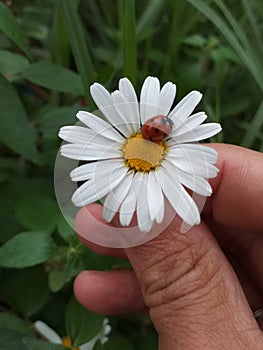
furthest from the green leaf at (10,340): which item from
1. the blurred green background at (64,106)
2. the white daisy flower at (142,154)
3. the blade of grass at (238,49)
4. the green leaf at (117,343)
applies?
the blade of grass at (238,49)

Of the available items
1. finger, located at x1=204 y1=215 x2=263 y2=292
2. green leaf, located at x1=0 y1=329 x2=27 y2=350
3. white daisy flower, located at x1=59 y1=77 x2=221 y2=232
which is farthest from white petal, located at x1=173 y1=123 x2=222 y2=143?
green leaf, located at x1=0 y1=329 x2=27 y2=350

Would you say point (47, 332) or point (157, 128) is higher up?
point (157, 128)

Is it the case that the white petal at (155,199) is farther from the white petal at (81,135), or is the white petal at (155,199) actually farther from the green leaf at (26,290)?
the green leaf at (26,290)

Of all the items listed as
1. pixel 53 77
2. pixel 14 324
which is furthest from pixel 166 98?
pixel 14 324

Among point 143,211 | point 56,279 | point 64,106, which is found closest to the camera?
point 143,211

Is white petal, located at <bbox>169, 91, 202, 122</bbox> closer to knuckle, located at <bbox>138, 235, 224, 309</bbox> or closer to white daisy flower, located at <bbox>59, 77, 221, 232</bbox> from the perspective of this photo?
white daisy flower, located at <bbox>59, 77, 221, 232</bbox>

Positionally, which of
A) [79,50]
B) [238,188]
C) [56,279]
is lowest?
[56,279]

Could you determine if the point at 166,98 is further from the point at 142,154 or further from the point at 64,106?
the point at 64,106

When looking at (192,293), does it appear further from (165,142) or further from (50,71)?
(50,71)
